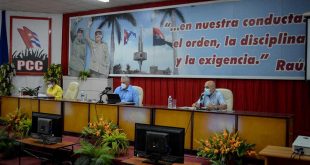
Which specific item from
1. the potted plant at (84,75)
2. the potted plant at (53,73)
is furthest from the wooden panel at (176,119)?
the potted plant at (53,73)

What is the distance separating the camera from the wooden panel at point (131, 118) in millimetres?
4551

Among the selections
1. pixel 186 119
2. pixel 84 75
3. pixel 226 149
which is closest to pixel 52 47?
pixel 84 75

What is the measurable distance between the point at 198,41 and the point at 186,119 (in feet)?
9.63

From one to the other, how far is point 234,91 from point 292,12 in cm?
182

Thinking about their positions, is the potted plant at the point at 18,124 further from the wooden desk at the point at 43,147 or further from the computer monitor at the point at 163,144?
the computer monitor at the point at 163,144

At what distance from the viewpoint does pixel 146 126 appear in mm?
3625

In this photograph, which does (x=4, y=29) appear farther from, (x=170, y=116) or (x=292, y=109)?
(x=292, y=109)

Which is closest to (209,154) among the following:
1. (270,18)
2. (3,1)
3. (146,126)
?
(146,126)

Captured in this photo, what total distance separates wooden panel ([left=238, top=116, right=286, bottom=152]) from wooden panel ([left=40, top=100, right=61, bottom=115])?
3.19m

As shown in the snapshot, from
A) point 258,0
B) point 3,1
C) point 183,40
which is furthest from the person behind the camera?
point 3,1

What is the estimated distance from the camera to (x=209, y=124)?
13.2 feet

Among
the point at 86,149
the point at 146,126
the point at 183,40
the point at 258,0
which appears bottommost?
the point at 86,149

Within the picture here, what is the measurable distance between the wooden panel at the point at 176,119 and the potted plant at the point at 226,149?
0.54m

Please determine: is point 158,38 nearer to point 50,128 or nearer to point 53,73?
point 53,73
